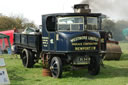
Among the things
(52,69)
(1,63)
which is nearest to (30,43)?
(52,69)

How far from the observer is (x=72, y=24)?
31.1 feet

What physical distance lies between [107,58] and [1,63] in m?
10.2

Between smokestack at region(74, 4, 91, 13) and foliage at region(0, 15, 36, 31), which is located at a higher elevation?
foliage at region(0, 15, 36, 31)

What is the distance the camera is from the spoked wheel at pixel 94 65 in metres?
10.1

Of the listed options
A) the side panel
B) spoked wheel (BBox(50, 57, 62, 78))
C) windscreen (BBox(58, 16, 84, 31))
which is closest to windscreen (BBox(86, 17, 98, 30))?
windscreen (BBox(58, 16, 84, 31))

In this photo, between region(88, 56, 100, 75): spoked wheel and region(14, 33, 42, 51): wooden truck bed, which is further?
region(14, 33, 42, 51): wooden truck bed

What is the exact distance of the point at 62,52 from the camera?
936cm

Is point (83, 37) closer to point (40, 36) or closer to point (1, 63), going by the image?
point (40, 36)

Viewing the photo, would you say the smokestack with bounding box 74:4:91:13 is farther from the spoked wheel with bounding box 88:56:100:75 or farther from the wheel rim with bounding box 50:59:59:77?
the wheel rim with bounding box 50:59:59:77

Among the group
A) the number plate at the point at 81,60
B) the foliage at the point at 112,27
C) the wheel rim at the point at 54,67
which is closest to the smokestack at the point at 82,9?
the number plate at the point at 81,60

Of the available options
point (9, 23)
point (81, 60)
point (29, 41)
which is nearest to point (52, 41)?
point (81, 60)

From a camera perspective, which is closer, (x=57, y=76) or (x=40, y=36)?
(x=57, y=76)

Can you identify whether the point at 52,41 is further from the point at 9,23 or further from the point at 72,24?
the point at 9,23

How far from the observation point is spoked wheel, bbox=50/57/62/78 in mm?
9203
